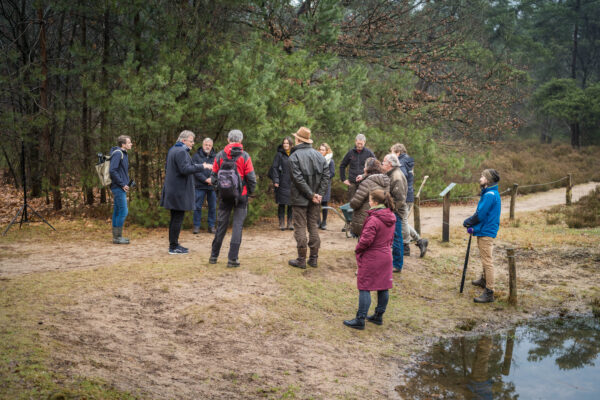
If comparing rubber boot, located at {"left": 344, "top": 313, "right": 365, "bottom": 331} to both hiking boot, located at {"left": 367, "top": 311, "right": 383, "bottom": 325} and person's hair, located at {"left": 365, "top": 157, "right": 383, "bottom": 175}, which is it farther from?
person's hair, located at {"left": 365, "top": 157, "right": 383, "bottom": 175}

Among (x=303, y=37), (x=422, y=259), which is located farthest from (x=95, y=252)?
(x=303, y=37)

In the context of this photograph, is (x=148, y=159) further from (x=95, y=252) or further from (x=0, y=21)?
(x=0, y=21)

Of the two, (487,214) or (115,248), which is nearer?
(487,214)

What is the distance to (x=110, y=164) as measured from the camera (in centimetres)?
809

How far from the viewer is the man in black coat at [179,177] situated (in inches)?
294

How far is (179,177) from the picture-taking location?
762 centimetres

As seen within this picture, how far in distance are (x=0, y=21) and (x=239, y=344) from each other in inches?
623

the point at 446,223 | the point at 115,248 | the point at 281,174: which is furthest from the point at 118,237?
the point at 446,223

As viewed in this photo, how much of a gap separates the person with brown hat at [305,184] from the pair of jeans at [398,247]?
1417mm

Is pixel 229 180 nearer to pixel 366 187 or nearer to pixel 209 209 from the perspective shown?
pixel 366 187

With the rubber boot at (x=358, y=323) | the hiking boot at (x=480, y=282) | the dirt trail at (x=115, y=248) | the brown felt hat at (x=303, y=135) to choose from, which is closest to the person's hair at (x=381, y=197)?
the rubber boot at (x=358, y=323)

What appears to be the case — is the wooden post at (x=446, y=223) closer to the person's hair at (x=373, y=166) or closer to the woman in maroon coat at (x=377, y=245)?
the person's hair at (x=373, y=166)

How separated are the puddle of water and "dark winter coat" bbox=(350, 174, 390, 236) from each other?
204cm

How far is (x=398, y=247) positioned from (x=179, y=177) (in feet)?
12.3
